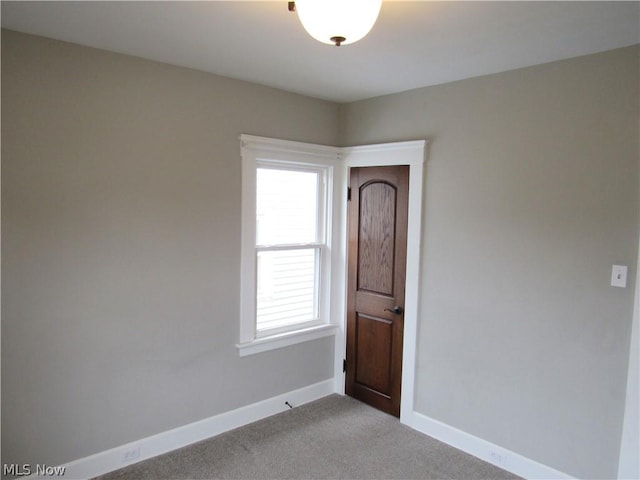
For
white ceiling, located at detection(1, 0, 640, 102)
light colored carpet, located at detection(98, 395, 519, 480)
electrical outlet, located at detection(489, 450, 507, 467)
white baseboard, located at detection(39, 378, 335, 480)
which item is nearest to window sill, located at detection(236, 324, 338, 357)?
white baseboard, located at detection(39, 378, 335, 480)

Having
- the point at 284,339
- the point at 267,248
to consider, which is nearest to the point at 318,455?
the point at 284,339

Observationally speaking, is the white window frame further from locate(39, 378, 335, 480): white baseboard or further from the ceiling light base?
the ceiling light base

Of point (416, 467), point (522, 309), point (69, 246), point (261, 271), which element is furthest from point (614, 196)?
point (69, 246)

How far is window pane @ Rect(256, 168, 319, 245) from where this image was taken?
132 inches

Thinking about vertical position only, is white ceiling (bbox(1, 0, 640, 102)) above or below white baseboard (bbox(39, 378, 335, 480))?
above

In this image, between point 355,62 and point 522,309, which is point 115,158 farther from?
point 522,309

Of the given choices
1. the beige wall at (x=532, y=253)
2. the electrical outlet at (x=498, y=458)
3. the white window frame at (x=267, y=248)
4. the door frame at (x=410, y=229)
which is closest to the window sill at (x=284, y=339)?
the white window frame at (x=267, y=248)

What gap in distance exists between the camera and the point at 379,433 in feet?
10.6

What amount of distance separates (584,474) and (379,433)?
1.29m

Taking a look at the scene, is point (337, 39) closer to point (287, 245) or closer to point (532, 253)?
point (532, 253)

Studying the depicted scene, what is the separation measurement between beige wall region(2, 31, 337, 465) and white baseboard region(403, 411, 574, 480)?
1.30m

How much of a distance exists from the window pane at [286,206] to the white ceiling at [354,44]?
818mm

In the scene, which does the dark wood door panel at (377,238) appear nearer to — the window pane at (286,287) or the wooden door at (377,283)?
the wooden door at (377,283)

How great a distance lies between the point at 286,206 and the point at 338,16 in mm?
2159
